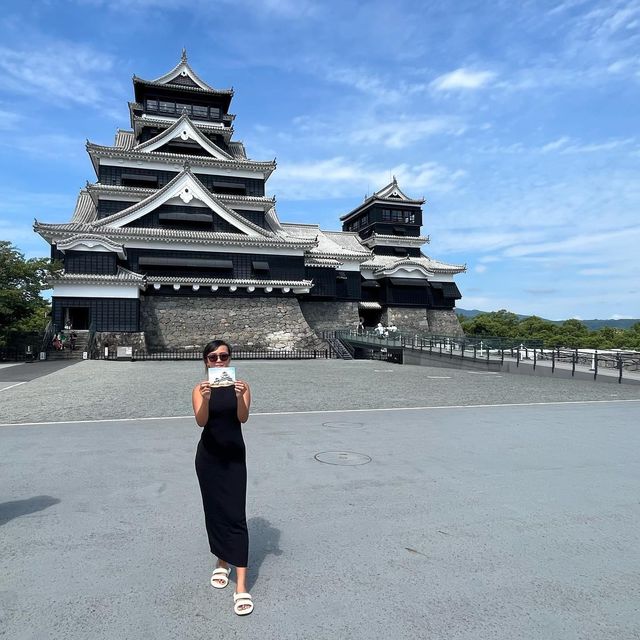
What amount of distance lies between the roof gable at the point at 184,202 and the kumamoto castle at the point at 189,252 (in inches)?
2.6

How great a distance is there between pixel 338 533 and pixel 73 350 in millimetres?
24788

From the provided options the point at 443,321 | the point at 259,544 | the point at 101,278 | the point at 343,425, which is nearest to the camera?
the point at 259,544

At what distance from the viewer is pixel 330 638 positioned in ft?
8.43

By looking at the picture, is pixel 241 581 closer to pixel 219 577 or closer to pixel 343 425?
pixel 219 577

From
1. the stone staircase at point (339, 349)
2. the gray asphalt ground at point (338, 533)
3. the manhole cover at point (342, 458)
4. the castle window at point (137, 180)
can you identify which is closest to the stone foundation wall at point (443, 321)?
the stone staircase at point (339, 349)

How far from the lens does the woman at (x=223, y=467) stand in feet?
10.2

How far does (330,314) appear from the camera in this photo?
38156mm

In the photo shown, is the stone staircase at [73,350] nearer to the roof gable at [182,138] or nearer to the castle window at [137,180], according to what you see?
the castle window at [137,180]

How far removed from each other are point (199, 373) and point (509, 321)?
60103 millimetres

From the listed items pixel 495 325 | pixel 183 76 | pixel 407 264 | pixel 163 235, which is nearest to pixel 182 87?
pixel 183 76

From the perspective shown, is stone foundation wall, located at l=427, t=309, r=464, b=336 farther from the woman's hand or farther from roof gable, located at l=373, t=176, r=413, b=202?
the woman's hand

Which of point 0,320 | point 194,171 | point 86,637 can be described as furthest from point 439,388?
point 194,171

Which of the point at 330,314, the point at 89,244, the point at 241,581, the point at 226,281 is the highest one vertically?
the point at 89,244

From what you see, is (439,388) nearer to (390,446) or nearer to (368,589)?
(390,446)
